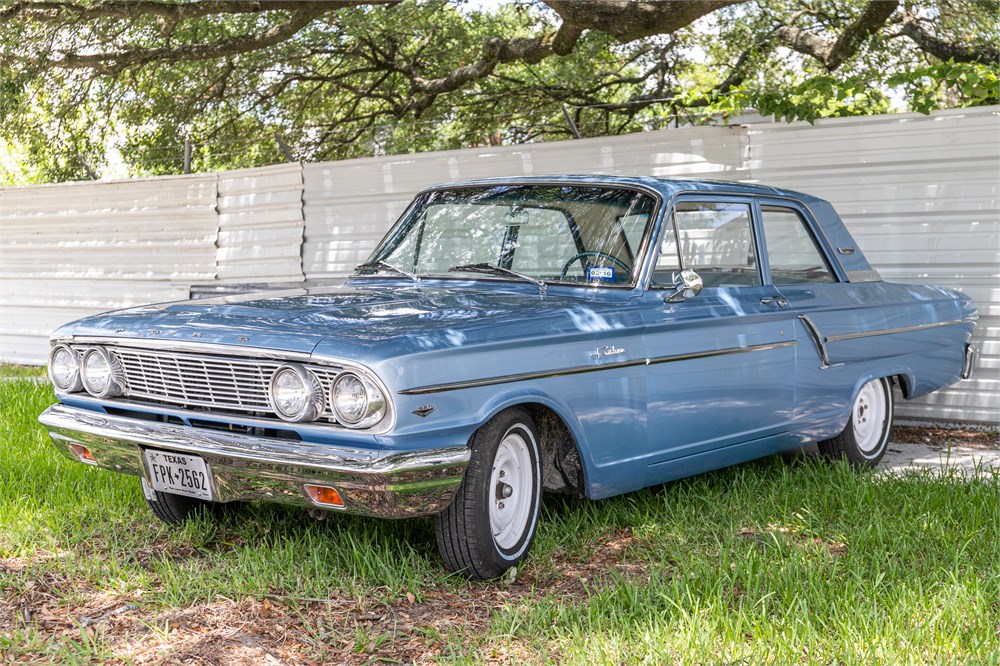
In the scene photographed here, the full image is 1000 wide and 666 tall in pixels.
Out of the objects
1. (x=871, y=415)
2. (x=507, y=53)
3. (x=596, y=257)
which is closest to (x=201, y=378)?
(x=596, y=257)

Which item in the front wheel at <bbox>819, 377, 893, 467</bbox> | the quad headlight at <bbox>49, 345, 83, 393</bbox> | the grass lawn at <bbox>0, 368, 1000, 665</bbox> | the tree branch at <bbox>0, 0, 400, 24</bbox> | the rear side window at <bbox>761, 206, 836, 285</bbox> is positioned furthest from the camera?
the tree branch at <bbox>0, 0, 400, 24</bbox>

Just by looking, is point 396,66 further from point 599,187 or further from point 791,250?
point 599,187

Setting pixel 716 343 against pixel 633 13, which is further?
pixel 633 13

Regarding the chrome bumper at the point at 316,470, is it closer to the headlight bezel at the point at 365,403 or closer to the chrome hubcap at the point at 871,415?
the headlight bezel at the point at 365,403

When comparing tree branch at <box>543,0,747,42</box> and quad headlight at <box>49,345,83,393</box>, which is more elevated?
tree branch at <box>543,0,747,42</box>

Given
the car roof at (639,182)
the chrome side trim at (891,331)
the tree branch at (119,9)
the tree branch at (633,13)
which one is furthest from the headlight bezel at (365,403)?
the tree branch at (119,9)

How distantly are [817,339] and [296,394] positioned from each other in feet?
9.81

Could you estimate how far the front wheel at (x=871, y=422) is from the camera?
6.30 meters

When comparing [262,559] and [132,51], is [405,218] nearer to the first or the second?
[262,559]

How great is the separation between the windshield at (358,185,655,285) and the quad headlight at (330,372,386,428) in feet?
4.52

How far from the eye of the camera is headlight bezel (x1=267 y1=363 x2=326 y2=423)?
3.79 meters

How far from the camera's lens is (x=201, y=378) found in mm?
4078

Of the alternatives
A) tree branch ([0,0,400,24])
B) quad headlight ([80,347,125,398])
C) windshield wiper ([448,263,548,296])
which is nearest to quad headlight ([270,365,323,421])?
quad headlight ([80,347,125,398])

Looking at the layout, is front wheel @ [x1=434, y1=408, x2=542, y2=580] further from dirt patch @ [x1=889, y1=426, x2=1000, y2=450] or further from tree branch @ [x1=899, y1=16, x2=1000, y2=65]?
tree branch @ [x1=899, y1=16, x2=1000, y2=65]
